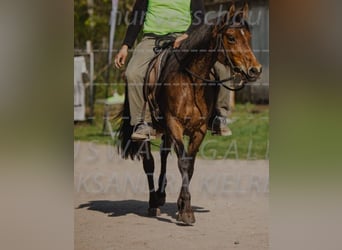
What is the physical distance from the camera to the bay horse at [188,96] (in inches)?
193

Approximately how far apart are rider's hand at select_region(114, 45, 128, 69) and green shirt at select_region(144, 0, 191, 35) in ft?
0.68

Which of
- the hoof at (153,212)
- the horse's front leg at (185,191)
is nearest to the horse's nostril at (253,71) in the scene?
the horse's front leg at (185,191)

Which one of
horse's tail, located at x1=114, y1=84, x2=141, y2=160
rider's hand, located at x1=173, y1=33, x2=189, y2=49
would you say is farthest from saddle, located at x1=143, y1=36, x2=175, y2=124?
horse's tail, located at x1=114, y1=84, x2=141, y2=160

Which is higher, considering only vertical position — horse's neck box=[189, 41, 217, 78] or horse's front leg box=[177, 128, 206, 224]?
horse's neck box=[189, 41, 217, 78]

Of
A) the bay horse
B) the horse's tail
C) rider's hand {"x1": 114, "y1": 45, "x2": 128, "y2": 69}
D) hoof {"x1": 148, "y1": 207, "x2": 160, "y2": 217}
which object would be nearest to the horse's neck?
the bay horse

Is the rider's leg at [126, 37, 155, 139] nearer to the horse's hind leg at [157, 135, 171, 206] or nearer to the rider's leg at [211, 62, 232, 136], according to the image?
the horse's hind leg at [157, 135, 171, 206]

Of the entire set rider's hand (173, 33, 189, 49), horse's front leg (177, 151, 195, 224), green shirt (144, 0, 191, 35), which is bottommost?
horse's front leg (177, 151, 195, 224)

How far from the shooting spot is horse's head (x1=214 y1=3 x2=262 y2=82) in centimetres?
489

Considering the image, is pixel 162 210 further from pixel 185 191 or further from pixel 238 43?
pixel 238 43

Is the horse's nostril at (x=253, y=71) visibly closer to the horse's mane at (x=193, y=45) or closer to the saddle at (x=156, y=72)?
the horse's mane at (x=193, y=45)

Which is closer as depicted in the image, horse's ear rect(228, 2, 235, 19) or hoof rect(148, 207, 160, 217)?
horse's ear rect(228, 2, 235, 19)
